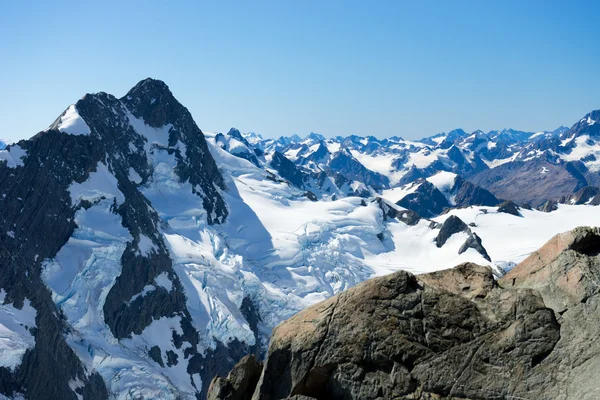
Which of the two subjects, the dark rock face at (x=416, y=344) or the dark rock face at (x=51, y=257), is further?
the dark rock face at (x=51, y=257)

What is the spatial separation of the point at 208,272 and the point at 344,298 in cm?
12438

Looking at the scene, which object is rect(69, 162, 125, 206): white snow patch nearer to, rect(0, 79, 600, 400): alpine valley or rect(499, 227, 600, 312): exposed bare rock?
rect(0, 79, 600, 400): alpine valley

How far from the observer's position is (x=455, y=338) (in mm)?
19234

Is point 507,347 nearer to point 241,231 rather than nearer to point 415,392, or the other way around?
point 415,392

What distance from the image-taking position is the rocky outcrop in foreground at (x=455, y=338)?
17.8 m

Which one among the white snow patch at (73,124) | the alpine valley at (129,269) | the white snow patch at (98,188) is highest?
the white snow patch at (73,124)

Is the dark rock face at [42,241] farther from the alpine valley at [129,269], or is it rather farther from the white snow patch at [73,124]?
the white snow patch at [73,124]

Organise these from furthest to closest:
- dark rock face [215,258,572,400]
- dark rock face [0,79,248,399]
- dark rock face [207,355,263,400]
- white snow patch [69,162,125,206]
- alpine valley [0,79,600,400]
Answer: white snow patch [69,162,125,206] → alpine valley [0,79,600,400] → dark rock face [0,79,248,399] → dark rock face [207,355,263,400] → dark rock face [215,258,572,400]

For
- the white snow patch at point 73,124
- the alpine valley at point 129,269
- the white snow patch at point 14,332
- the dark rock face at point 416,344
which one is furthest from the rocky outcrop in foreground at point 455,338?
the white snow patch at point 73,124

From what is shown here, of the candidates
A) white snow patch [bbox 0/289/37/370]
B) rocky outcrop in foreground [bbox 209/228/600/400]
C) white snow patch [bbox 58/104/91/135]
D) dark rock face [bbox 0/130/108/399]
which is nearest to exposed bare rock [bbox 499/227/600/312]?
rocky outcrop in foreground [bbox 209/228/600/400]

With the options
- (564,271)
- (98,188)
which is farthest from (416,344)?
(98,188)

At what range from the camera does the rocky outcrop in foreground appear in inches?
699

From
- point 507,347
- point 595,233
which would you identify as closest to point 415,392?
point 507,347

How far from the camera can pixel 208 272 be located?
14175 cm
